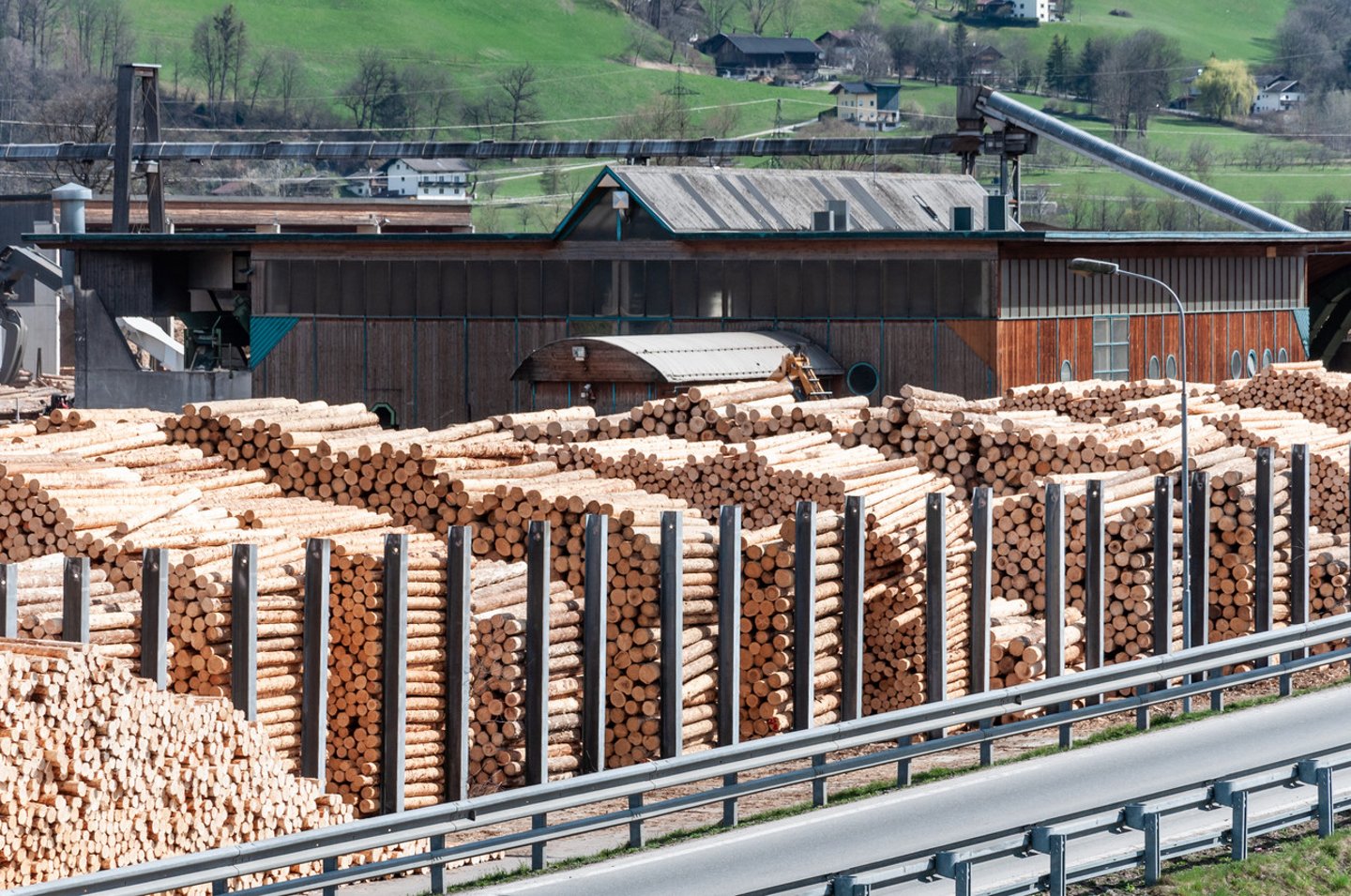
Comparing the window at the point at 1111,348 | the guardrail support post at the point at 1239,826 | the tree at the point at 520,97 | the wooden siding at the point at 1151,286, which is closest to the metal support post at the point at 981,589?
the guardrail support post at the point at 1239,826

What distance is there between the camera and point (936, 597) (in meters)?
23.1

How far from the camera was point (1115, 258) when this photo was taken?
4503cm

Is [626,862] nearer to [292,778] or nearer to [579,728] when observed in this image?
[292,778]

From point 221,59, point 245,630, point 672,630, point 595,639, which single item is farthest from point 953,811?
point 221,59

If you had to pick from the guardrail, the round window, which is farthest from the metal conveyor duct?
the guardrail

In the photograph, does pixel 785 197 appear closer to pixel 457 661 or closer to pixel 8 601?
pixel 457 661

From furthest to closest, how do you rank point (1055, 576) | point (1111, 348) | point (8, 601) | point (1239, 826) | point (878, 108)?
point (878, 108)
point (1111, 348)
point (1055, 576)
point (8, 601)
point (1239, 826)

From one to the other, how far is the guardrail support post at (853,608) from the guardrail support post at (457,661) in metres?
4.27

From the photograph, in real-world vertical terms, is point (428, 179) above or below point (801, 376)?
above

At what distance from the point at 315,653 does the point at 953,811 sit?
5821mm

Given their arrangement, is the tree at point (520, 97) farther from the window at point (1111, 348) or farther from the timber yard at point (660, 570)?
the timber yard at point (660, 570)

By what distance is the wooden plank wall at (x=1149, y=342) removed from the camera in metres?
42.3

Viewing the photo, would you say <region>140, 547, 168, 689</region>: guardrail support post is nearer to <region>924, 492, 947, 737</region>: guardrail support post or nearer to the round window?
<region>924, 492, 947, 737</region>: guardrail support post

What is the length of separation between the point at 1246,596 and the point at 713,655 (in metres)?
7.96
